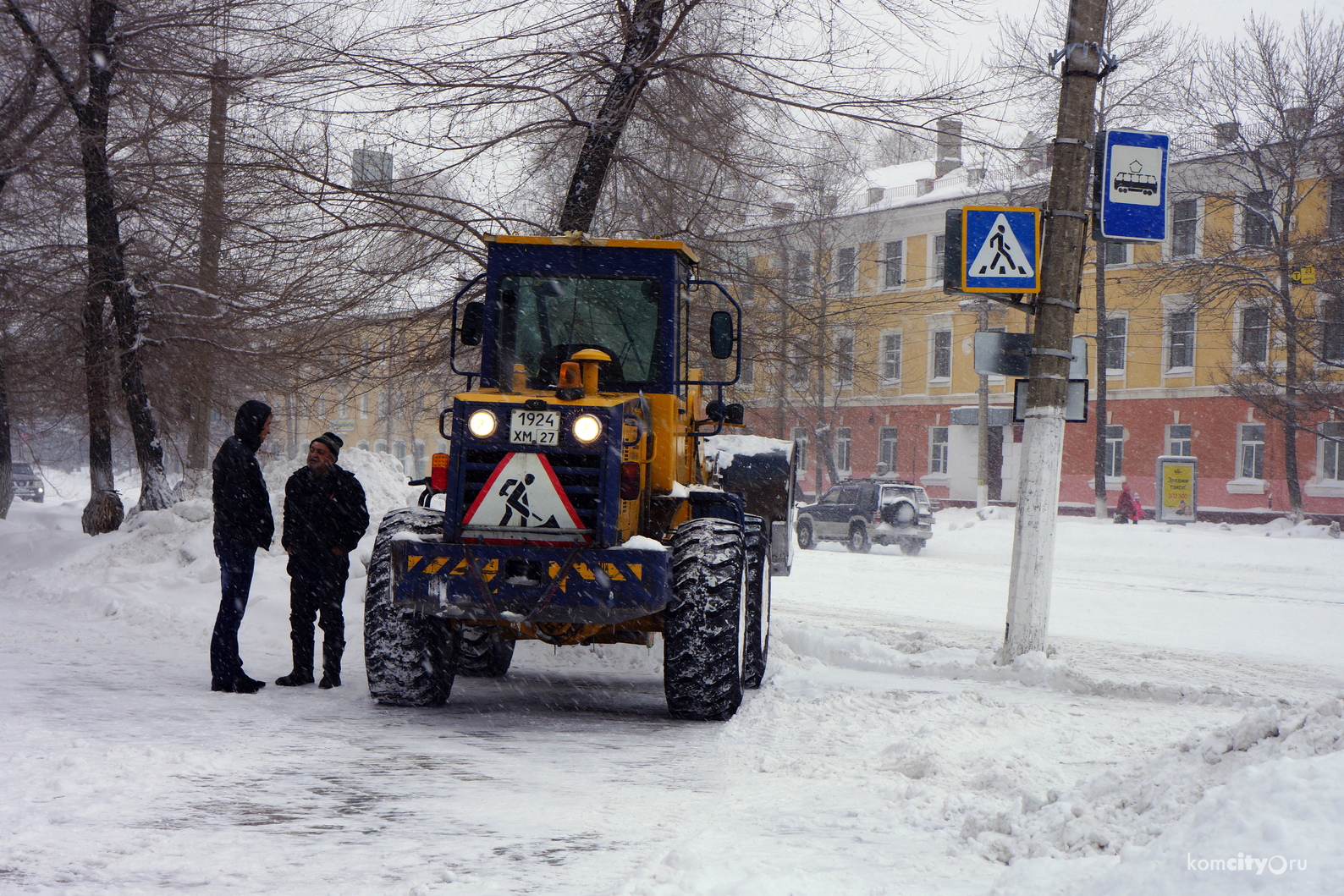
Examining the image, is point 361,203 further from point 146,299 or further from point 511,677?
point 146,299

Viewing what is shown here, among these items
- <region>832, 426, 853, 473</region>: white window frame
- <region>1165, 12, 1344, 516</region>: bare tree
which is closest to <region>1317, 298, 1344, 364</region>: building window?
<region>1165, 12, 1344, 516</region>: bare tree

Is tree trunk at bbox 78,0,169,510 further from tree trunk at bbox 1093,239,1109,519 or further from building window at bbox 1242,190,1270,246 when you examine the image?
building window at bbox 1242,190,1270,246

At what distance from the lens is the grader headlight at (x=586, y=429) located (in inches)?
271

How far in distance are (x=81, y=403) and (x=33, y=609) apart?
7.18m

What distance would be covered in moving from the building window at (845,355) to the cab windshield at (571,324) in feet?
20.4

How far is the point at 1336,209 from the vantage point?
103ft

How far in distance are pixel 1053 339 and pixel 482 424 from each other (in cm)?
491

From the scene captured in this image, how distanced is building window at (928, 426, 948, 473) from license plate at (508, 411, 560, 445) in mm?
39274

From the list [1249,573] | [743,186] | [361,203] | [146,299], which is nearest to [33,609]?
[361,203]

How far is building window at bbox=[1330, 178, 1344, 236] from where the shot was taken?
2847cm

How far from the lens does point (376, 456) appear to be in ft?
58.3

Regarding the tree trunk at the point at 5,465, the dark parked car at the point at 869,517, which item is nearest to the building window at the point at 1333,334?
the dark parked car at the point at 869,517

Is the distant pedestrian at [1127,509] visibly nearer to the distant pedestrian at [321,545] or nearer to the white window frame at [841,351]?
the white window frame at [841,351]

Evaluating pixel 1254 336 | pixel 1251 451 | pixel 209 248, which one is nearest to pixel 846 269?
pixel 209 248
